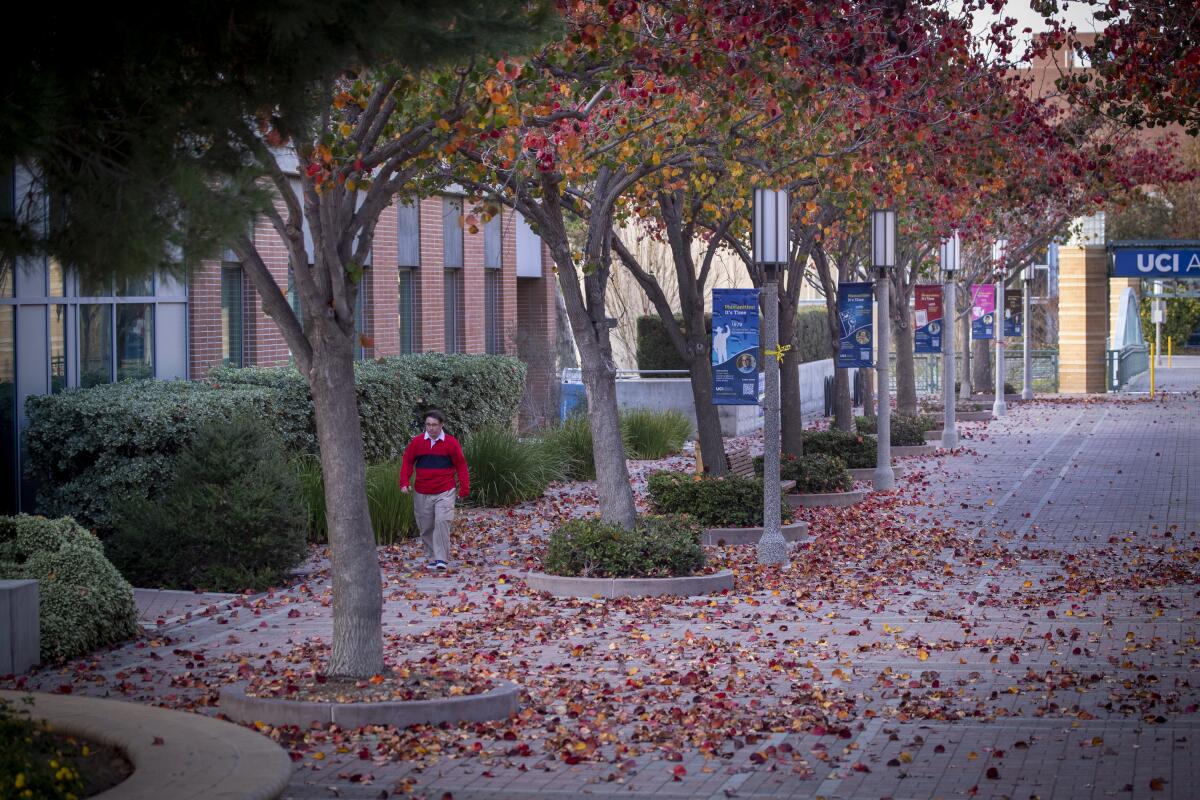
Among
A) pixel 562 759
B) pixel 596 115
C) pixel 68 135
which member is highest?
pixel 596 115

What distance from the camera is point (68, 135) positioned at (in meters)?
6.24

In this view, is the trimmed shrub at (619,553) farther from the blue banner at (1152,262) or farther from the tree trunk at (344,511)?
the blue banner at (1152,262)

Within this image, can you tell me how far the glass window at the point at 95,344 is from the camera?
17.0 m

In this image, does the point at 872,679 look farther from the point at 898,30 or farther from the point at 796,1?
the point at 898,30

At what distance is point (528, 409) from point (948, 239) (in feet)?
27.1

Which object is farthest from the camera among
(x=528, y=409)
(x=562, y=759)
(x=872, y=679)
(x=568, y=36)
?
(x=528, y=409)

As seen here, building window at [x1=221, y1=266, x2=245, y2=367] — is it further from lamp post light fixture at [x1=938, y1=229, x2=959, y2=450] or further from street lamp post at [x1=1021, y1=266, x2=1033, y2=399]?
street lamp post at [x1=1021, y1=266, x2=1033, y2=399]

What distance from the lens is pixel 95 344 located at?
56.7ft

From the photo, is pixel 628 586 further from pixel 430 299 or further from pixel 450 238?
pixel 450 238

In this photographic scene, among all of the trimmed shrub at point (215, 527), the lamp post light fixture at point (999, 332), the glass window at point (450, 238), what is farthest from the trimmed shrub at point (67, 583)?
the lamp post light fixture at point (999, 332)

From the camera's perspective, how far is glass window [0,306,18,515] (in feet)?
51.6

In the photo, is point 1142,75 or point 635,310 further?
point 635,310

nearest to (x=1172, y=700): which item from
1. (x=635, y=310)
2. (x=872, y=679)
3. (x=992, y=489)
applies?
(x=872, y=679)

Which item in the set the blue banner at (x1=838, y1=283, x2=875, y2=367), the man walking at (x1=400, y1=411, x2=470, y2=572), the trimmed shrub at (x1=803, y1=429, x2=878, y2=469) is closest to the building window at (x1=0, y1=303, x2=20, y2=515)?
the man walking at (x1=400, y1=411, x2=470, y2=572)
